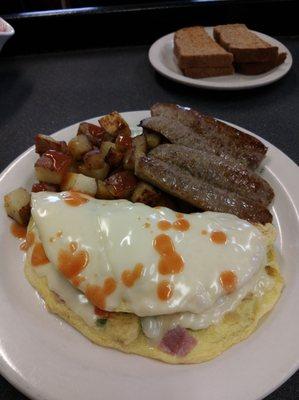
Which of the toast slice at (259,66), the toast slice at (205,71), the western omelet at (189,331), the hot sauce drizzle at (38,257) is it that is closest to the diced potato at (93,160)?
the hot sauce drizzle at (38,257)

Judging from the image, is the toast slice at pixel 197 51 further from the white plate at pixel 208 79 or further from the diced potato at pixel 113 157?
the diced potato at pixel 113 157

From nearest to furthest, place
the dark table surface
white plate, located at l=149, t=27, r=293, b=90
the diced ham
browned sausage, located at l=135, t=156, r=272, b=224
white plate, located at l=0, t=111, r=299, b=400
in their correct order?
white plate, located at l=0, t=111, r=299, b=400, the diced ham, browned sausage, located at l=135, t=156, r=272, b=224, the dark table surface, white plate, located at l=149, t=27, r=293, b=90

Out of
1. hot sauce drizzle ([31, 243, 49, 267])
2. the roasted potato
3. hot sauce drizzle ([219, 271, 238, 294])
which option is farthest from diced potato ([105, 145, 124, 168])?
hot sauce drizzle ([219, 271, 238, 294])

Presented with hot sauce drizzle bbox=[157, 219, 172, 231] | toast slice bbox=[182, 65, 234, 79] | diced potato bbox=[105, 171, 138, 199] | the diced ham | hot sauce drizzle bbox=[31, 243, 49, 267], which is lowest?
the diced ham

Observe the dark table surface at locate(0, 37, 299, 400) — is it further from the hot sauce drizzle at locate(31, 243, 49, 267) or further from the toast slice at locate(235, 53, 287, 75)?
the hot sauce drizzle at locate(31, 243, 49, 267)

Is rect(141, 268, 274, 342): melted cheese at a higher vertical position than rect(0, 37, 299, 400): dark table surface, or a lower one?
lower

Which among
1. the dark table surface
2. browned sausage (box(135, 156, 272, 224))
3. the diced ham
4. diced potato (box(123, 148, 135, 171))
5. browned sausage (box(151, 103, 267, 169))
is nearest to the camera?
the diced ham

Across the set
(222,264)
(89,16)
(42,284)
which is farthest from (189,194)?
(89,16)
